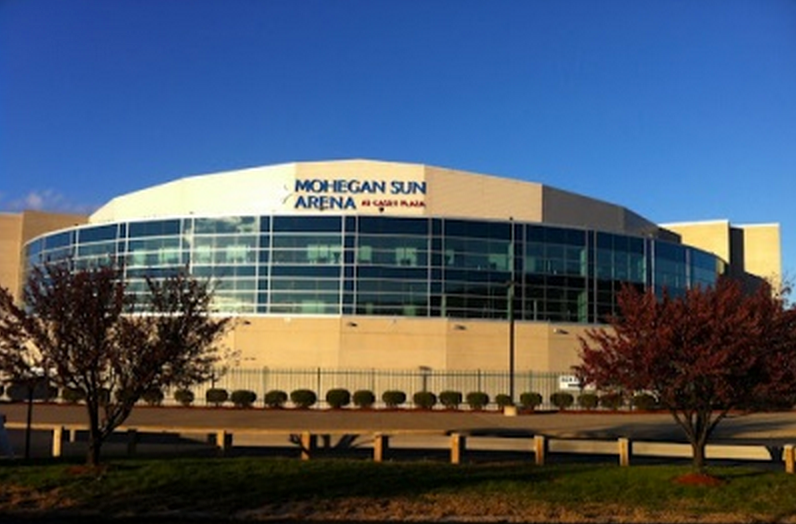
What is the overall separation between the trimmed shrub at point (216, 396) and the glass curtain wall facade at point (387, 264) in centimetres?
569

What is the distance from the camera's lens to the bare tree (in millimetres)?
15070

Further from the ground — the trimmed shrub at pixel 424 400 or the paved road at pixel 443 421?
the trimmed shrub at pixel 424 400

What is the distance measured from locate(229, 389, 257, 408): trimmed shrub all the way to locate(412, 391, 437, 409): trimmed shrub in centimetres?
897

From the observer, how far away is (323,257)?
5022cm

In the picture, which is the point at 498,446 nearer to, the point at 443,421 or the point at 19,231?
the point at 443,421

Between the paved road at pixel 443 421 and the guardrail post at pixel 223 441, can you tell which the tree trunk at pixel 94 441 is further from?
the paved road at pixel 443 421

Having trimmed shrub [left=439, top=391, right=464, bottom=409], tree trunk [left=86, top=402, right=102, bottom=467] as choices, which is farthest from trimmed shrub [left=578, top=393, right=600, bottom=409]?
tree trunk [left=86, top=402, right=102, bottom=467]

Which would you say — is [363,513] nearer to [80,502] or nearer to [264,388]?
[80,502]

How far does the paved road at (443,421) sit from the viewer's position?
31828mm

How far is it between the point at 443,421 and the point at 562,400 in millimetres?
→ 12322

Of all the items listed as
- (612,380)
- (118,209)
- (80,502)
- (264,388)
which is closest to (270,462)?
(80,502)

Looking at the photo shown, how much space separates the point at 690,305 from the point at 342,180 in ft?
125

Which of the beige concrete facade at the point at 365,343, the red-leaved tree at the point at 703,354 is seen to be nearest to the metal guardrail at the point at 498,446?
the red-leaved tree at the point at 703,354

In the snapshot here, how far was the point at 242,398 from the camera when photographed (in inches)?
1799
